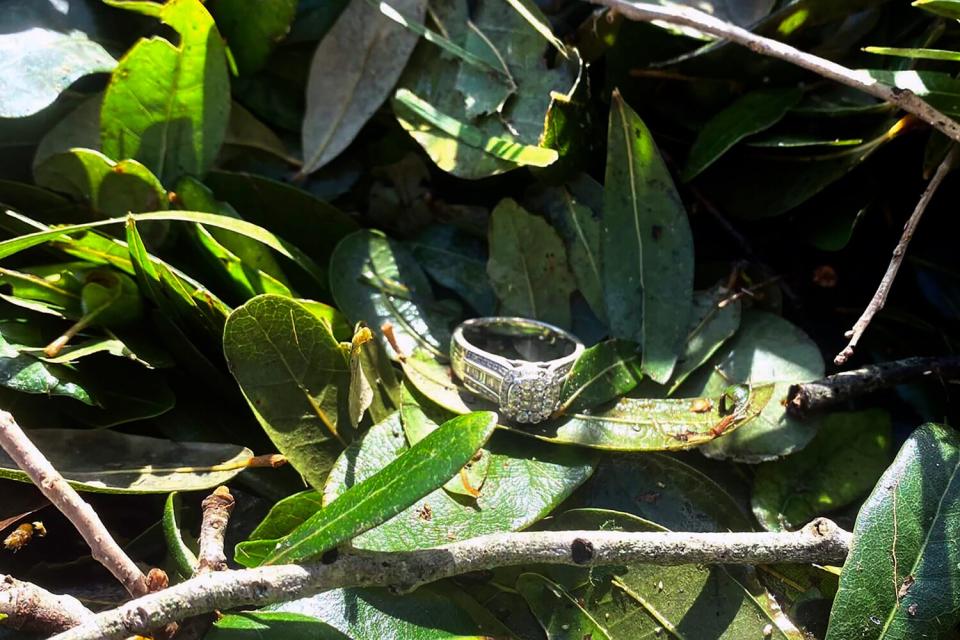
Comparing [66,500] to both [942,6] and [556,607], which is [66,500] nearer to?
[556,607]

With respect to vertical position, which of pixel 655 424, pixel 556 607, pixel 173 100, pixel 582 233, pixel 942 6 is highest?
pixel 942 6

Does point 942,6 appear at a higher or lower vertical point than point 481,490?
higher

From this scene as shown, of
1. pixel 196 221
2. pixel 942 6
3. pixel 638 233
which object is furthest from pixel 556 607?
pixel 942 6

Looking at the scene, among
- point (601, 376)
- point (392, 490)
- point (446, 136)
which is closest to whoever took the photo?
point (392, 490)

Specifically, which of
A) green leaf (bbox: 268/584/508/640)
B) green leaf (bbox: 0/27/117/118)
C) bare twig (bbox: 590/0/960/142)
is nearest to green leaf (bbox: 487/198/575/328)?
bare twig (bbox: 590/0/960/142)

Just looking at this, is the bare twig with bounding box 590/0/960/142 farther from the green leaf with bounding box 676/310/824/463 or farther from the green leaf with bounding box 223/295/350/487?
the green leaf with bounding box 223/295/350/487

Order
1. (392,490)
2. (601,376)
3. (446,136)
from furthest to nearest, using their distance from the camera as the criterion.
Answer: (446,136) < (601,376) < (392,490)

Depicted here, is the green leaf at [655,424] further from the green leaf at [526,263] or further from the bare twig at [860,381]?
the green leaf at [526,263]

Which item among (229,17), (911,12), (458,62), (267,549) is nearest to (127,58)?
(229,17)
